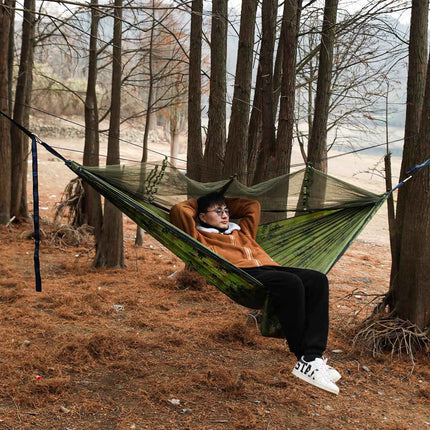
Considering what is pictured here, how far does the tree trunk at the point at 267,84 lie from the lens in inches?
158

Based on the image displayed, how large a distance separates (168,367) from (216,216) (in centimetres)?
80

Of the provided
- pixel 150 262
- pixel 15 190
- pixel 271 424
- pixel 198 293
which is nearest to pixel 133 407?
pixel 271 424

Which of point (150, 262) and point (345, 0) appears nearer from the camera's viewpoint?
point (345, 0)

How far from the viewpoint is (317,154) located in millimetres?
4371

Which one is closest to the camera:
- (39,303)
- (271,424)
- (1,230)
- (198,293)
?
(271,424)

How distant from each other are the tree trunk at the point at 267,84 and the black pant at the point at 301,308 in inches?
69.0

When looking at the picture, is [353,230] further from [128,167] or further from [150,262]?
[150,262]

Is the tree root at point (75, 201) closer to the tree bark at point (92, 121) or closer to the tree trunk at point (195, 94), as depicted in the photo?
the tree bark at point (92, 121)

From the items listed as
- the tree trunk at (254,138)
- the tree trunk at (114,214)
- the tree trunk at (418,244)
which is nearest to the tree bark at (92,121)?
the tree trunk at (114,214)

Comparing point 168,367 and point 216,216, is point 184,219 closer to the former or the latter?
point 216,216

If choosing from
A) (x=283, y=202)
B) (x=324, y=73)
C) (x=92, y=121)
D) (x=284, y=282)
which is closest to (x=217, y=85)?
(x=324, y=73)

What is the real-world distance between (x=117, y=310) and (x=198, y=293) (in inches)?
29.1

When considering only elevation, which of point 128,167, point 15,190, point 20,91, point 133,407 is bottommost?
point 133,407

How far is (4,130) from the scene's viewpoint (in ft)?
20.0
